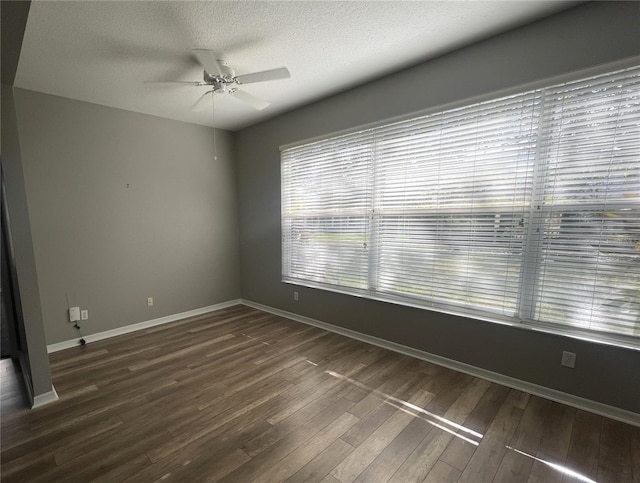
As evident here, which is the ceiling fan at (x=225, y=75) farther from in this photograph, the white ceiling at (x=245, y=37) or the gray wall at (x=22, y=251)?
the gray wall at (x=22, y=251)

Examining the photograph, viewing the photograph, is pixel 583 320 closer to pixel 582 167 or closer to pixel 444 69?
pixel 582 167

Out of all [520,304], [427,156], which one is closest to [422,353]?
[520,304]

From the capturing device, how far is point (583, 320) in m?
1.98

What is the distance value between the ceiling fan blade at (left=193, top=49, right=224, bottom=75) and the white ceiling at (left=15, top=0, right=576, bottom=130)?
168mm

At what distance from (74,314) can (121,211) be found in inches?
49.7

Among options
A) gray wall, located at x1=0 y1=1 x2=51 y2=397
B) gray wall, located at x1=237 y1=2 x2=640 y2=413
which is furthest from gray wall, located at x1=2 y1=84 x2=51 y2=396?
gray wall, located at x1=237 y1=2 x2=640 y2=413

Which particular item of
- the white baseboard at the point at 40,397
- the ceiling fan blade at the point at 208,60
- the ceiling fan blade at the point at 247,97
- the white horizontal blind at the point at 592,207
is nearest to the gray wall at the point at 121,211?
the white baseboard at the point at 40,397

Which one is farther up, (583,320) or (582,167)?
(582,167)

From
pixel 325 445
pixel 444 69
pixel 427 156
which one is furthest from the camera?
pixel 427 156

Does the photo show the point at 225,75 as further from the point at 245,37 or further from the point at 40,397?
the point at 40,397

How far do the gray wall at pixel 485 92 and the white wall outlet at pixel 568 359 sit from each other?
0.09ft

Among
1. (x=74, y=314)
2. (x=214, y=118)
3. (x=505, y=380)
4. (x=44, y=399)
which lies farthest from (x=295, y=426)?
(x=214, y=118)

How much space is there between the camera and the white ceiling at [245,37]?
5.96 feet

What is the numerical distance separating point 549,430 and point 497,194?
166 centimetres
